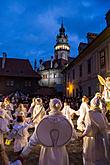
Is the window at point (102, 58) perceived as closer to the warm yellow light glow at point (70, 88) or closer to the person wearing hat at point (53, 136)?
the warm yellow light glow at point (70, 88)

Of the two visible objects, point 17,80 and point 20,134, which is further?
point 17,80

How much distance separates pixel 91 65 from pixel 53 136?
22.1 metres

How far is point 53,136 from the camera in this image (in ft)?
12.9

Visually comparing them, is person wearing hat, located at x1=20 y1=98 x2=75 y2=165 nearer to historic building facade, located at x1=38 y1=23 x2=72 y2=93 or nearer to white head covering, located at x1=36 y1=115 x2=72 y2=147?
white head covering, located at x1=36 y1=115 x2=72 y2=147

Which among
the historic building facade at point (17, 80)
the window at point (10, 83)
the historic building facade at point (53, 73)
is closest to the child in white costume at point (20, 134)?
the historic building facade at point (17, 80)

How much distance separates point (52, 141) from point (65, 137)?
0.85 ft

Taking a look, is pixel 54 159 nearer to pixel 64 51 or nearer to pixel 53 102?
pixel 53 102

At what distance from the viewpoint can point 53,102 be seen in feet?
14.1

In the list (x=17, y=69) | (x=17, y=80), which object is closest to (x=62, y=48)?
(x=17, y=69)

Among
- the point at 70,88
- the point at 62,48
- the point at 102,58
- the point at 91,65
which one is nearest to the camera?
the point at 102,58

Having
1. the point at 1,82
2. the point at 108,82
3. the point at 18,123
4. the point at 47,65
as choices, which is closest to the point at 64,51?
the point at 47,65

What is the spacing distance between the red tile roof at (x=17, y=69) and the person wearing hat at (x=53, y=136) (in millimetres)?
42329

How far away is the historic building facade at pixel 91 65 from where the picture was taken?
20.8 m

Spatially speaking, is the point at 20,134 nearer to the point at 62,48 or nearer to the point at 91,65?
the point at 91,65
